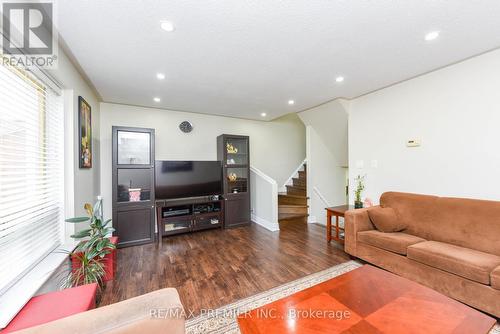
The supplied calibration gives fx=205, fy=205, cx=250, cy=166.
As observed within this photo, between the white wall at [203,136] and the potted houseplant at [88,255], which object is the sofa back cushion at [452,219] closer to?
the white wall at [203,136]

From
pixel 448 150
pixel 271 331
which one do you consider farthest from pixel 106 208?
pixel 448 150

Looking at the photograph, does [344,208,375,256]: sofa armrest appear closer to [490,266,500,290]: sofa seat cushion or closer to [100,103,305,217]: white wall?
[490,266,500,290]: sofa seat cushion

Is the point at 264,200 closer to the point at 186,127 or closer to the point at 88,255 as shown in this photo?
the point at 186,127

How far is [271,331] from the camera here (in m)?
1.09

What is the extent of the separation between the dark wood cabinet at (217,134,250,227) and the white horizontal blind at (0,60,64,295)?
2.61 metres

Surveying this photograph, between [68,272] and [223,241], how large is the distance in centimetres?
203

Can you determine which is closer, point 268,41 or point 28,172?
point 28,172

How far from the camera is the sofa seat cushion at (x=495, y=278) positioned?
1602mm

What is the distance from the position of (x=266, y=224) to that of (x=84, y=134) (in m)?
3.35

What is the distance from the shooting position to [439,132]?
103 inches

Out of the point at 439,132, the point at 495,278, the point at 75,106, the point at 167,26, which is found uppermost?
the point at 167,26

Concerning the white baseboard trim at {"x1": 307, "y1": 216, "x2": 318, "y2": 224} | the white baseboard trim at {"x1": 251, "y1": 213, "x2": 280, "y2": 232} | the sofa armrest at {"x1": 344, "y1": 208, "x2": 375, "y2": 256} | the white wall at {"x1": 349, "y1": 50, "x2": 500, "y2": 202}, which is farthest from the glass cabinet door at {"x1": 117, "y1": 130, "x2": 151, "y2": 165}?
the white wall at {"x1": 349, "y1": 50, "x2": 500, "y2": 202}

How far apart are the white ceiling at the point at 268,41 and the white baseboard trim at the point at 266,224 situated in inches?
99.7

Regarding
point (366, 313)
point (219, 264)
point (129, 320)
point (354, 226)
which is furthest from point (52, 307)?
point (354, 226)
